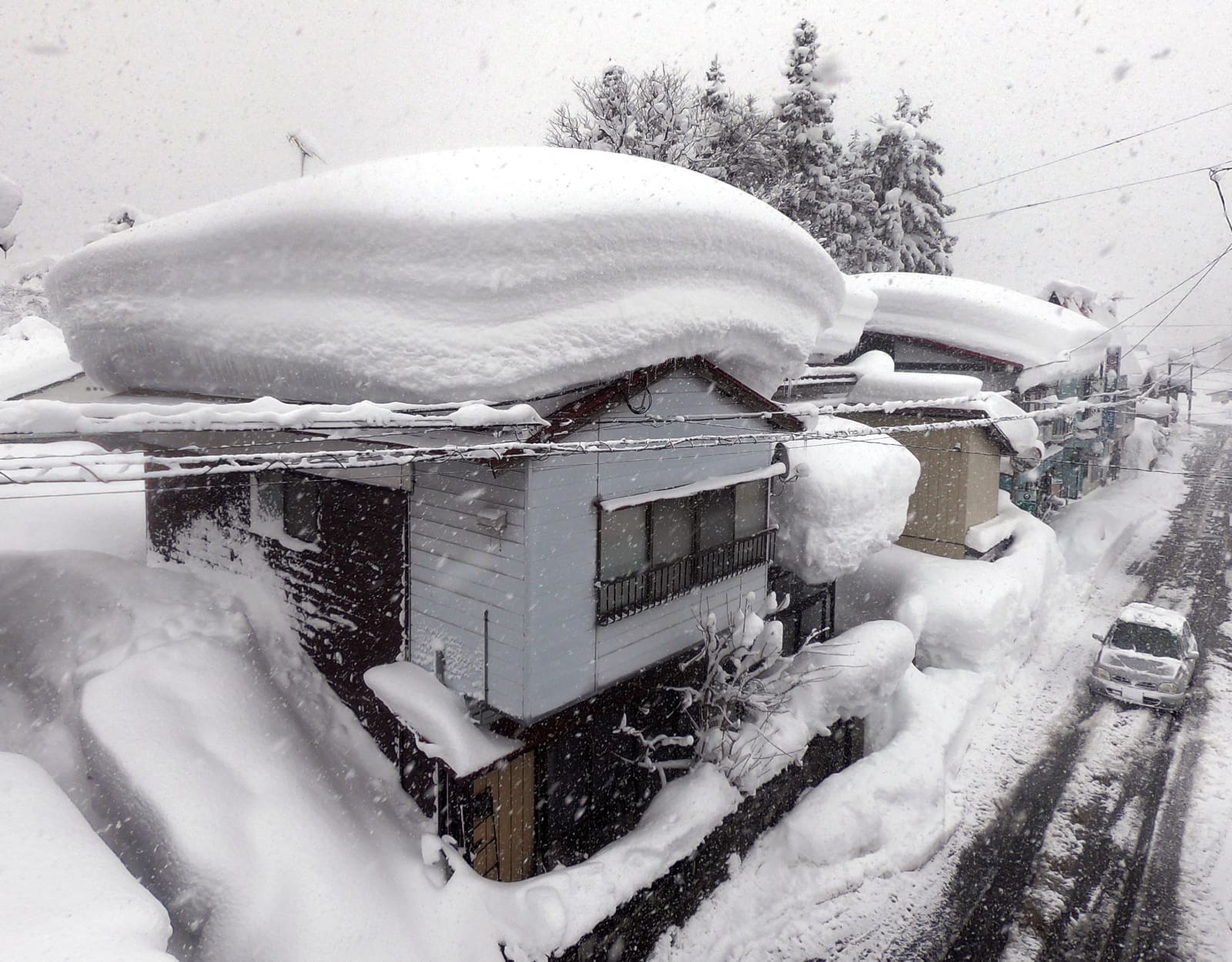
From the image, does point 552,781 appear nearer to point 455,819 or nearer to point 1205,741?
point 455,819

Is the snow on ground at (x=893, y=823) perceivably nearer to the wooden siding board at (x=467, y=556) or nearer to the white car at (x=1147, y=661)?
the white car at (x=1147, y=661)

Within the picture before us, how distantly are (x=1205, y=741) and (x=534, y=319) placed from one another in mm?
13942

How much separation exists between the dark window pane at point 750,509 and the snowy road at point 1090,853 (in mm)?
5230

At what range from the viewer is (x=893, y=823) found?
9.84 meters

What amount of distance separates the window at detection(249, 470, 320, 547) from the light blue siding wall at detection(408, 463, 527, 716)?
6.30ft

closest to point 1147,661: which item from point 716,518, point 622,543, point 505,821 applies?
point 716,518

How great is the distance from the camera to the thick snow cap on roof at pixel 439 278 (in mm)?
6172

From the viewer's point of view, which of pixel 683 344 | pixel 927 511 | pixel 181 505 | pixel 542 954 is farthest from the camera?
pixel 927 511

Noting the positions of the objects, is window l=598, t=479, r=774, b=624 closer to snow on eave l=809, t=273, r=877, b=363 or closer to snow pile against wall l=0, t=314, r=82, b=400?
snow on eave l=809, t=273, r=877, b=363

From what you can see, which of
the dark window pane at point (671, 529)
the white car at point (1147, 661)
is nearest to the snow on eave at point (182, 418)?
the dark window pane at point (671, 529)

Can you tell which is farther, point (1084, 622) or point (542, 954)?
point (1084, 622)

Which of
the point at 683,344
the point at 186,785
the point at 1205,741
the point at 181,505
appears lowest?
the point at 1205,741

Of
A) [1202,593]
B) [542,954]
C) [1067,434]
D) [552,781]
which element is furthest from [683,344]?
[1067,434]

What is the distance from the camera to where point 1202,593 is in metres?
19.8
